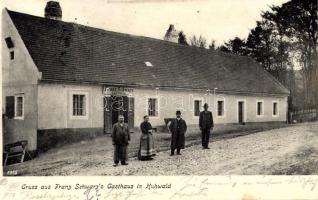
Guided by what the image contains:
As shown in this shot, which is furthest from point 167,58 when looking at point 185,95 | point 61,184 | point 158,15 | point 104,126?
point 61,184

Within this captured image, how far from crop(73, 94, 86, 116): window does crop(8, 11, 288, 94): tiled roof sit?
0.54 metres

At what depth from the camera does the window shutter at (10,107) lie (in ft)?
35.6

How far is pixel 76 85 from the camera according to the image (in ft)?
40.4

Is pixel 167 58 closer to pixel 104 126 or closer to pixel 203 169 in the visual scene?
pixel 104 126

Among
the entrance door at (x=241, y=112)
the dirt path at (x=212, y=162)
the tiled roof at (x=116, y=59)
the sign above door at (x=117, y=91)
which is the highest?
the tiled roof at (x=116, y=59)

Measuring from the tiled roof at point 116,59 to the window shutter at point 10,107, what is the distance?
109 cm

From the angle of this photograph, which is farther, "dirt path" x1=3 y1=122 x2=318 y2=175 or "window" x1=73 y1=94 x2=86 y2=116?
"window" x1=73 y1=94 x2=86 y2=116

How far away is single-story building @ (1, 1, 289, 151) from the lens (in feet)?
36.8

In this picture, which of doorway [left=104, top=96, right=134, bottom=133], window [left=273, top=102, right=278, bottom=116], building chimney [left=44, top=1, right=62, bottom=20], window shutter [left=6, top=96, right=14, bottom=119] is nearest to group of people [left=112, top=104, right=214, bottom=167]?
doorway [left=104, top=96, right=134, bottom=133]

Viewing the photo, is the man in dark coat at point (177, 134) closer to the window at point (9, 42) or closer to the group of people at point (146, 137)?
the group of people at point (146, 137)

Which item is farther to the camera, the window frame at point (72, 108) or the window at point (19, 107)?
the window frame at point (72, 108)

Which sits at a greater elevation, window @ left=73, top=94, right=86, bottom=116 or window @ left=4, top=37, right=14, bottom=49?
window @ left=4, top=37, right=14, bottom=49

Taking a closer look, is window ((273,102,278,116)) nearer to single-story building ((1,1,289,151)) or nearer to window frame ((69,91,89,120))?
single-story building ((1,1,289,151))

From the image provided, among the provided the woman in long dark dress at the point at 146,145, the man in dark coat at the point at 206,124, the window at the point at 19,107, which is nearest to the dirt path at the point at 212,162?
the woman in long dark dress at the point at 146,145
